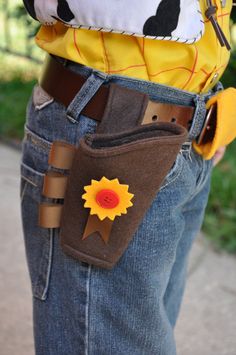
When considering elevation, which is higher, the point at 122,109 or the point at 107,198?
the point at 122,109

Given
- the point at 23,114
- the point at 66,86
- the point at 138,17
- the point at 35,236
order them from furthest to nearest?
Answer: the point at 23,114 → the point at 35,236 → the point at 66,86 → the point at 138,17

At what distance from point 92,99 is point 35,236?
0.34 metres

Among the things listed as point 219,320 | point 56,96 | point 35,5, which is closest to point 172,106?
point 56,96

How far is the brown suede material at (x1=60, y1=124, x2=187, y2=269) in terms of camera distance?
1.14m

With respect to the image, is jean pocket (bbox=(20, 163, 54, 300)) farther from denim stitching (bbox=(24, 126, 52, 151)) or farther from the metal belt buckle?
the metal belt buckle

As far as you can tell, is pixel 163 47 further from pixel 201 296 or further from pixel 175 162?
pixel 201 296

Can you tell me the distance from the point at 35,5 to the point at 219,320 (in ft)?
5.48

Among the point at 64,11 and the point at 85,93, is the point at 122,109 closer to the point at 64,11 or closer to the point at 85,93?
the point at 85,93

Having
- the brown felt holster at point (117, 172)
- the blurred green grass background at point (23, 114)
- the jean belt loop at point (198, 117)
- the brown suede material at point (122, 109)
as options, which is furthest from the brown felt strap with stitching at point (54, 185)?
the blurred green grass background at point (23, 114)

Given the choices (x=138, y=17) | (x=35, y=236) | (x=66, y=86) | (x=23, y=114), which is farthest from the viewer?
(x=23, y=114)

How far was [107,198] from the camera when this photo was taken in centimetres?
117

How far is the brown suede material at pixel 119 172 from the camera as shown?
1139 millimetres

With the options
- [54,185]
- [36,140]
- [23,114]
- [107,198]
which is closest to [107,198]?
[107,198]

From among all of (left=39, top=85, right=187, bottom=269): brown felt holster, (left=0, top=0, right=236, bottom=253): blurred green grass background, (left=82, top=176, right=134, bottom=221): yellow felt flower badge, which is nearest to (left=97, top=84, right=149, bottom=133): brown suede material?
(left=39, top=85, right=187, bottom=269): brown felt holster
